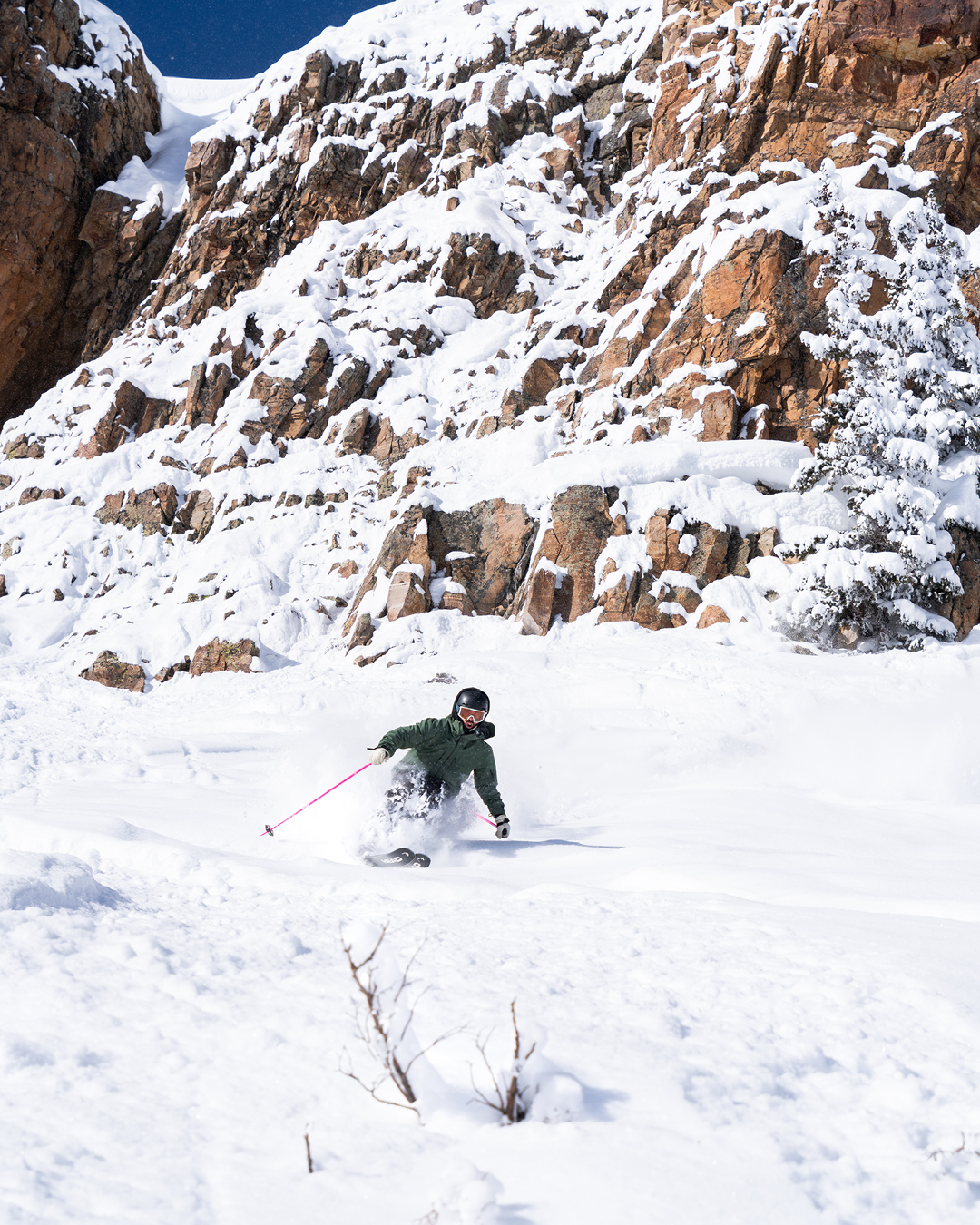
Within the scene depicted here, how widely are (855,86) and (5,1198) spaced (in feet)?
82.7

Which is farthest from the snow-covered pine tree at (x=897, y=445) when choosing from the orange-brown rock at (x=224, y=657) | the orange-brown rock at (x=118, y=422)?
the orange-brown rock at (x=118, y=422)

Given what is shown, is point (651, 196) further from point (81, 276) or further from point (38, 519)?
point (81, 276)

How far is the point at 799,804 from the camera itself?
552 cm

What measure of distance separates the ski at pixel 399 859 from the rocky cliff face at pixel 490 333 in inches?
355

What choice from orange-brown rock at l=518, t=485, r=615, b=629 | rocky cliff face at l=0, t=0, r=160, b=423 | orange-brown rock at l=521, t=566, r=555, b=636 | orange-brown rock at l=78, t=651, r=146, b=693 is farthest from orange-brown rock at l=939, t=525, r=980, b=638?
rocky cliff face at l=0, t=0, r=160, b=423

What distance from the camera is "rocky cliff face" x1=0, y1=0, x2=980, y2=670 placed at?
555 inches

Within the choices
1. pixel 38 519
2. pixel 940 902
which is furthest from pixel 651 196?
pixel 940 902

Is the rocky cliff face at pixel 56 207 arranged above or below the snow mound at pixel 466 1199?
above

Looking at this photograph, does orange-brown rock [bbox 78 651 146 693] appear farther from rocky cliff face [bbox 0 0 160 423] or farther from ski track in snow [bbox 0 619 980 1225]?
rocky cliff face [bbox 0 0 160 423]

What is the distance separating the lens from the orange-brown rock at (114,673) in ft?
51.5

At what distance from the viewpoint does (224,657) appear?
50.6 ft

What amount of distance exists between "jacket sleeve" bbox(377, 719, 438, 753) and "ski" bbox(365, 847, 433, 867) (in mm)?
1101

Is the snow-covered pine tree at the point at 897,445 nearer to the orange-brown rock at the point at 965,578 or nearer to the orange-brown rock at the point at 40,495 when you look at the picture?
the orange-brown rock at the point at 965,578

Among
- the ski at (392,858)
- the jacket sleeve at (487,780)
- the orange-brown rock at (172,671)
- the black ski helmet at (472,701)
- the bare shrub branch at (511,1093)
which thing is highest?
the black ski helmet at (472,701)
